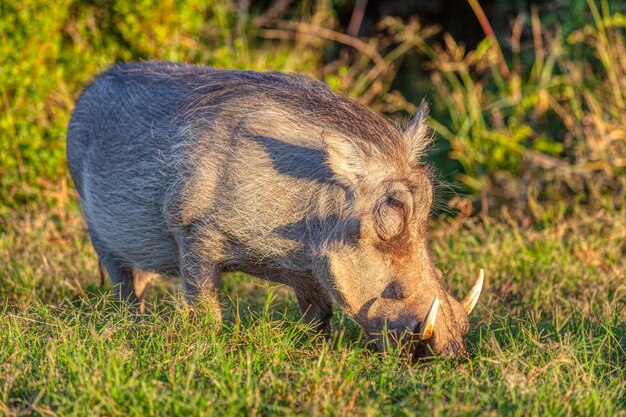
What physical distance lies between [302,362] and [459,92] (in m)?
4.28

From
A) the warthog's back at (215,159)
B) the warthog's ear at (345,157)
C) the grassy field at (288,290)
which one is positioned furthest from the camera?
the warthog's back at (215,159)

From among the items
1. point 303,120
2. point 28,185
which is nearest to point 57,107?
point 28,185

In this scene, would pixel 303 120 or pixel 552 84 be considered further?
pixel 552 84

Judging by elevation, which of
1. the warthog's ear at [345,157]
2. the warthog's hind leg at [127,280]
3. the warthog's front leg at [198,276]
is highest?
the warthog's ear at [345,157]

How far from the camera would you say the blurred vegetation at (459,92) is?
637 cm

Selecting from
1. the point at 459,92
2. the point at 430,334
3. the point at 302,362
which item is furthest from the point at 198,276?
the point at 459,92

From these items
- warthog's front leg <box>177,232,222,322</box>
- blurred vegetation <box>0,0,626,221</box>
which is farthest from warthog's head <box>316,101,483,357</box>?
blurred vegetation <box>0,0,626,221</box>

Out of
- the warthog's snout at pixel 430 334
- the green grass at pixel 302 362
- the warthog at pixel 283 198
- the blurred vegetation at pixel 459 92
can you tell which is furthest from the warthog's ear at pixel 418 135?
the blurred vegetation at pixel 459 92

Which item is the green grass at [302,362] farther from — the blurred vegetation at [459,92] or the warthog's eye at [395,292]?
the blurred vegetation at [459,92]

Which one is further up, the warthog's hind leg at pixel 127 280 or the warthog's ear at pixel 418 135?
the warthog's ear at pixel 418 135

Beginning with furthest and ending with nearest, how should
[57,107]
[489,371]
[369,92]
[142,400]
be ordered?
[369,92], [57,107], [489,371], [142,400]

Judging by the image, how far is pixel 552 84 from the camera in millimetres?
7074

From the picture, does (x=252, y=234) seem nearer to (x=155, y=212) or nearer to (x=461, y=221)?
(x=155, y=212)

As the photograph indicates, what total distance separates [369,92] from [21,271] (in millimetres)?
4151
